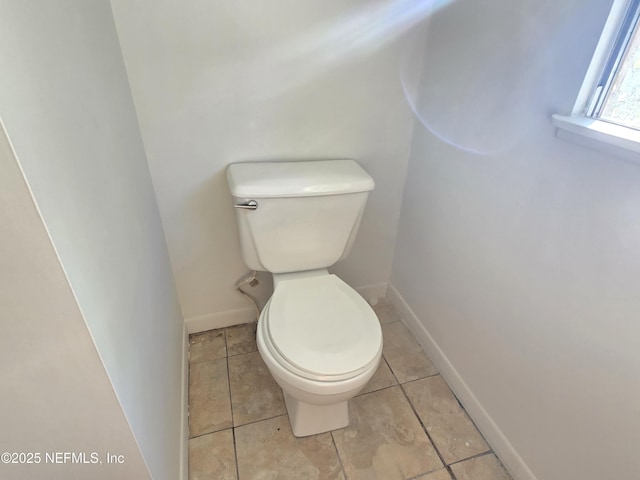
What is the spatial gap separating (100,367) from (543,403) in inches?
43.6

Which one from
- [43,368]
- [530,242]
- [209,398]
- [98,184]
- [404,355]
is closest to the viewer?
[43,368]

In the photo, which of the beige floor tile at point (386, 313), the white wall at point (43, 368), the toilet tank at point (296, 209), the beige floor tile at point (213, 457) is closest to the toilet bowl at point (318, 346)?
the toilet tank at point (296, 209)

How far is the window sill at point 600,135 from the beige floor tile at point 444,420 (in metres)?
1.00

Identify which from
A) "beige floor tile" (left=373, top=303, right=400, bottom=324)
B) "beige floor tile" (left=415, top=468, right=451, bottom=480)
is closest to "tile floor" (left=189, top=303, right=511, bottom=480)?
"beige floor tile" (left=415, top=468, right=451, bottom=480)

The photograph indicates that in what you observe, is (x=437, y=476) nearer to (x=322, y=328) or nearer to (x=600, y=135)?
(x=322, y=328)

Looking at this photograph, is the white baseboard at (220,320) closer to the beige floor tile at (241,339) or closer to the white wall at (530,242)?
the beige floor tile at (241,339)

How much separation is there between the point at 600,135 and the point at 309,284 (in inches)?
36.0

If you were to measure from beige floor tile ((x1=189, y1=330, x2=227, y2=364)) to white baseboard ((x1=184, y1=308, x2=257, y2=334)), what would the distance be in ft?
0.09

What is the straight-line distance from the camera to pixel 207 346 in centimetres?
161

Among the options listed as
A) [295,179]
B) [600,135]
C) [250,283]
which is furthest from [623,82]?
[250,283]

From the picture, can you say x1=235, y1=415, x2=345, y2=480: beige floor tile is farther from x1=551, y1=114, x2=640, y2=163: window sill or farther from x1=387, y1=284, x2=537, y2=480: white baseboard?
x1=551, y1=114, x2=640, y2=163: window sill

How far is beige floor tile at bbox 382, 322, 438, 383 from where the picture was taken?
4.97 feet

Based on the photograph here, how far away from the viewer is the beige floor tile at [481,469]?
3.86 feet

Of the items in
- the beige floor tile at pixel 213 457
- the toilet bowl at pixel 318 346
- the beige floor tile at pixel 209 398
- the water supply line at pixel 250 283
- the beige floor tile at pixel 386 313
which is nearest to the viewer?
the toilet bowl at pixel 318 346
